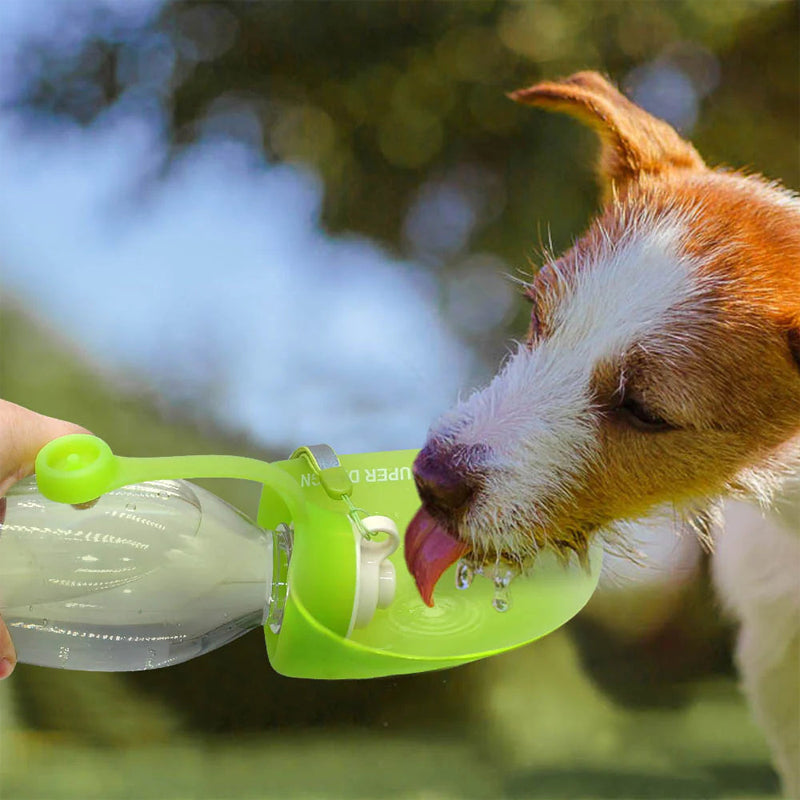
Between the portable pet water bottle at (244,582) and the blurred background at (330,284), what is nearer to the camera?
the portable pet water bottle at (244,582)

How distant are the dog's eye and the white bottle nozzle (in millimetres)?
257

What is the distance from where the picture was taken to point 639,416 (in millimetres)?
837

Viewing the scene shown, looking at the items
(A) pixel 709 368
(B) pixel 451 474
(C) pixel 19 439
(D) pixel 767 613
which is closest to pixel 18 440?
(C) pixel 19 439

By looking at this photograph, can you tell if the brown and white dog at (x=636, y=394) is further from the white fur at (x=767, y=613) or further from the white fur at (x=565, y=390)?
the white fur at (x=767, y=613)

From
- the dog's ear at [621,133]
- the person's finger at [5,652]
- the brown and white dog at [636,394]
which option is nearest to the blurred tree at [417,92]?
the dog's ear at [621,133]

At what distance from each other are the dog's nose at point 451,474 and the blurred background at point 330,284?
38 cm

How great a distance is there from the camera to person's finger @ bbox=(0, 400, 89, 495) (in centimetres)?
80

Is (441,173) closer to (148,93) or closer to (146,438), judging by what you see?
(148,93)

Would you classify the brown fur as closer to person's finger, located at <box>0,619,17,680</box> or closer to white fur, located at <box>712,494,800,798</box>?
white fur, located at <box>712,494,800,798</box>

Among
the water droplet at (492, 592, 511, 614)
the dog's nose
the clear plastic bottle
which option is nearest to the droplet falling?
the water droplet at (492, 592, 511, 614)

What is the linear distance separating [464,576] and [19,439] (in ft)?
1.52

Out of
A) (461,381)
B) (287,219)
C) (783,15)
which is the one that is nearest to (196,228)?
(287,219)

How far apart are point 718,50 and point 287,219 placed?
0.68 metres

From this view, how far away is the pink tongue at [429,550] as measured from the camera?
883 mm
